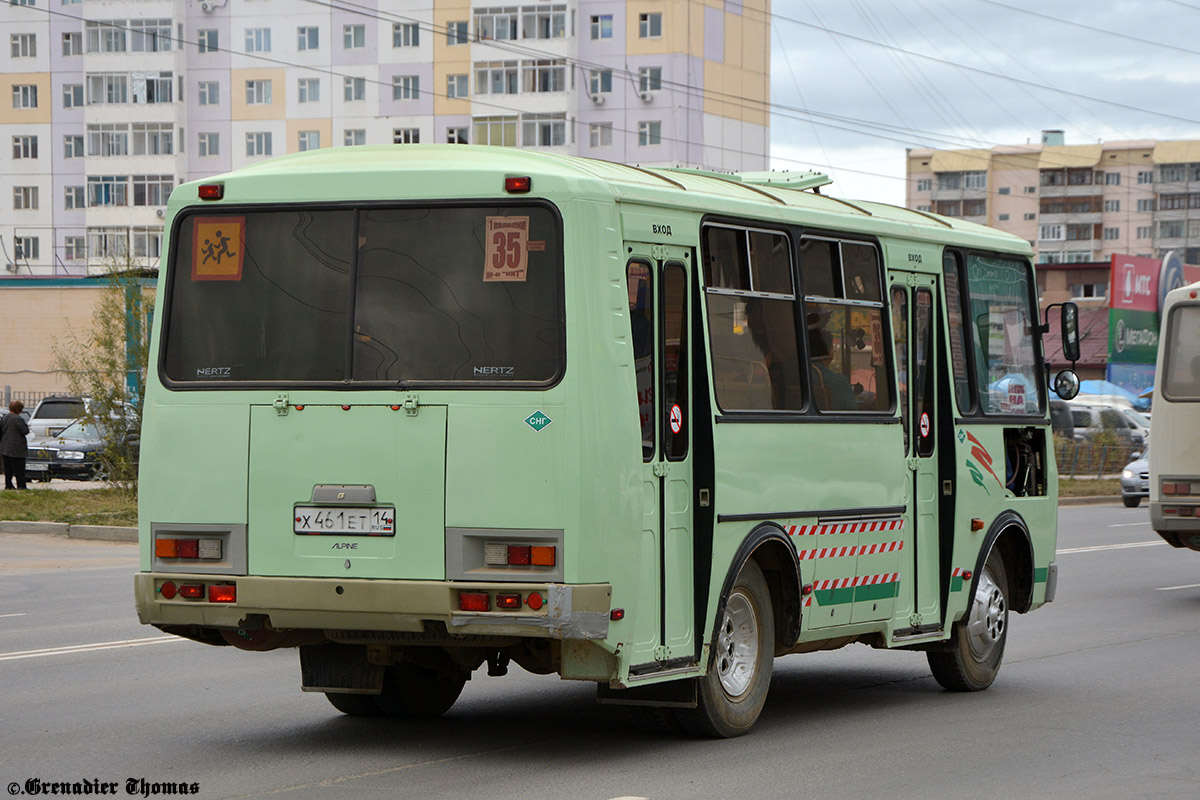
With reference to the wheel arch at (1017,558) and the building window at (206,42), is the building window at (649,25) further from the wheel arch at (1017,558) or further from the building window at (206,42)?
the wheel arch at (1017,558)

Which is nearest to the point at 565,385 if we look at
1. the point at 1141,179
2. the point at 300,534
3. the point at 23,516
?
the point at 300,534

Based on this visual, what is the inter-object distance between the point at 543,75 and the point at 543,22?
2467 millimetres

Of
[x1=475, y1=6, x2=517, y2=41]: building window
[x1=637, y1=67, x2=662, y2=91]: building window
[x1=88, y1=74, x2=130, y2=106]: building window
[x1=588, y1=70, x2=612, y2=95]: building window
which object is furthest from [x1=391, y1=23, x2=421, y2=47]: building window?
→ [x1=88, y1=74, x2=130, y2=106]: building window

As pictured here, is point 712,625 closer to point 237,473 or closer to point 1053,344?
point 237,473

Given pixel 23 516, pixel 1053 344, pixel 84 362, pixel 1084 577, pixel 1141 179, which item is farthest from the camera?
pixel 1141 179

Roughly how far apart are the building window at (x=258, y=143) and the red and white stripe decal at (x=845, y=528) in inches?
3064

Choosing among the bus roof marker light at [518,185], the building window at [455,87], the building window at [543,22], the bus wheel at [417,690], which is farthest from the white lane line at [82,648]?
the building window at [455,87]

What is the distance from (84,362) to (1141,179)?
129 meters

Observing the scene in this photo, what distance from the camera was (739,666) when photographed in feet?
28.9

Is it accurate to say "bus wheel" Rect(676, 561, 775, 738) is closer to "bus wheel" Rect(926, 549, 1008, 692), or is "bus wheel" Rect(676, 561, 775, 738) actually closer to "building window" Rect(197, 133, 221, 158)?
"bus wheel" Rect(926, 549, 1008, 692)

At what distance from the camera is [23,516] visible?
24891 mm

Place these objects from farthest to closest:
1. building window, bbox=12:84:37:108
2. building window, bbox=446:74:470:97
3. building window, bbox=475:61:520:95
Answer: building window, bbox=12:84:37:108 < building window, bbox=446:74:470:97 < building window, bbox=475:61:520:95

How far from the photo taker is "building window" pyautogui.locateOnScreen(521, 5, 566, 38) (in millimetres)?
79688

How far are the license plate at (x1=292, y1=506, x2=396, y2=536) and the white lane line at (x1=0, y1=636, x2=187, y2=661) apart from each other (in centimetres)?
468
